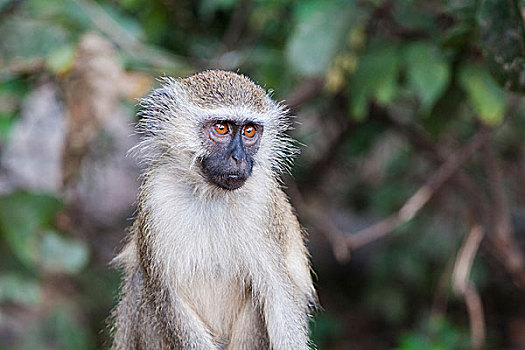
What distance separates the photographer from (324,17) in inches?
191

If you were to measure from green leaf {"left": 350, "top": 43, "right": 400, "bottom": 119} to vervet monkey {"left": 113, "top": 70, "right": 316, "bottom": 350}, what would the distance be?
3.74 feet

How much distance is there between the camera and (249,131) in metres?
3.80

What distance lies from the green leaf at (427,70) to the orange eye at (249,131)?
55.0 inches

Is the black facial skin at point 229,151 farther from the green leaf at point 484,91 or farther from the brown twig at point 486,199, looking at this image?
the brown twig at point 486,199

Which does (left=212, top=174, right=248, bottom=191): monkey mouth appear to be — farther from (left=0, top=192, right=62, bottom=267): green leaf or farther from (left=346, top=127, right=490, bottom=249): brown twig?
(left=0, top=192, right=62, bottom=267): green leaf

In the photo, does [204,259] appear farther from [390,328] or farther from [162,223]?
[390,328]

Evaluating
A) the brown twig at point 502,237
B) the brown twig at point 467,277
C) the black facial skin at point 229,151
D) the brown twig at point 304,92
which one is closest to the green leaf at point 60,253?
the brown twig at point 304,92

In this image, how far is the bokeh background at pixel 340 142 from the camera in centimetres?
488

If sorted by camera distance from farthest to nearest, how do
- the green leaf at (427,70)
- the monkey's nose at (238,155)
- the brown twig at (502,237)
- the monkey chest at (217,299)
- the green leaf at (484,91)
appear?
the brown twig at (502,237) → the green leaf at (484,91) → the green leaf at (427,70) → the monkey chest at (217,299) → the monkey's nose at (238,155)

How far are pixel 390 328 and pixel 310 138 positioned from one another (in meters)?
2.47

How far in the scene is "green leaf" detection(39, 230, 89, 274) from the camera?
18.5 feet

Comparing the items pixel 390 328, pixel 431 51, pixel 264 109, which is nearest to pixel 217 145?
pixel 264 109

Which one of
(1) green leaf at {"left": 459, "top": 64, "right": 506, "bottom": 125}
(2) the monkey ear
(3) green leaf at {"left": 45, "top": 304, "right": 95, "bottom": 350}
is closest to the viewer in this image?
(2) the monkey ear

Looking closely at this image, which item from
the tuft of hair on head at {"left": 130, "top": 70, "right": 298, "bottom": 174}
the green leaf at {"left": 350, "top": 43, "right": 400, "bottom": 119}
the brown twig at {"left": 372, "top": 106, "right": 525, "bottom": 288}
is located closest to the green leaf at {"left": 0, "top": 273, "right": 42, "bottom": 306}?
the tuft of hair on head at {"left": 130, "top": 70, "right": 298, "bottom": 174}
